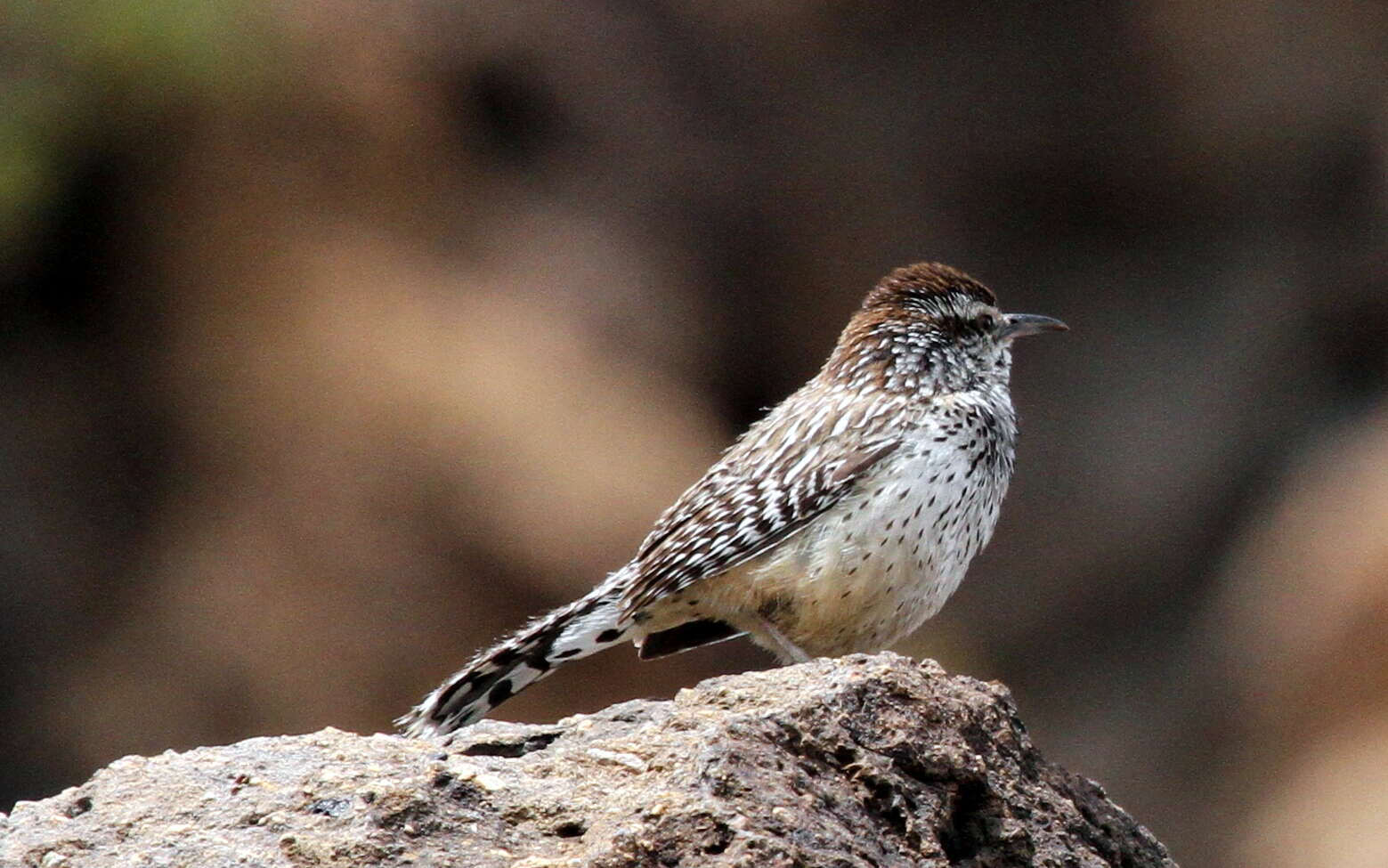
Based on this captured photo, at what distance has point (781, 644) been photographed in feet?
15.5

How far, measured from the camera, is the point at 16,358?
1048cm

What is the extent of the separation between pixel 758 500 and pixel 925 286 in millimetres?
1018

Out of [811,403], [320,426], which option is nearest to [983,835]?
[811,403]

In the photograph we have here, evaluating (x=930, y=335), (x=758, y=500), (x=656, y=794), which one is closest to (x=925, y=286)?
(x=930, y=335)

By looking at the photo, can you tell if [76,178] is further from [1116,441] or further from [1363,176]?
[1363,176]

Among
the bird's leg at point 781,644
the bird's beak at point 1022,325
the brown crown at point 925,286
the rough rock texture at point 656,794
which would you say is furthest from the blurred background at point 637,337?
the rough rock texture at point 656,794

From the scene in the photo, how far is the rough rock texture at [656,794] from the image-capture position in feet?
9.45

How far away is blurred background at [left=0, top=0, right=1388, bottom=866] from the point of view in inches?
394

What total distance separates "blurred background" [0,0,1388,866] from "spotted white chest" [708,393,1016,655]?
5021 millimetres

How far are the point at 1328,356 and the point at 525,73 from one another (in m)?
4.85

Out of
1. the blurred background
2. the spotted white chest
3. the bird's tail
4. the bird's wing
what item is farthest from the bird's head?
the blurred background

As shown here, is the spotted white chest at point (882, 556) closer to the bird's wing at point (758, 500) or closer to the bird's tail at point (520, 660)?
the bird's wing at point (758, 500)

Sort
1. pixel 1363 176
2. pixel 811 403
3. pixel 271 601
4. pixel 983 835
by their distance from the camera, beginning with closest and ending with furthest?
pixel 983 835
pixel 811 403
pixel 271 601
pixel 1363 176

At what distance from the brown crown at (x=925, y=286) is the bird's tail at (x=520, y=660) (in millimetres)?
1314
